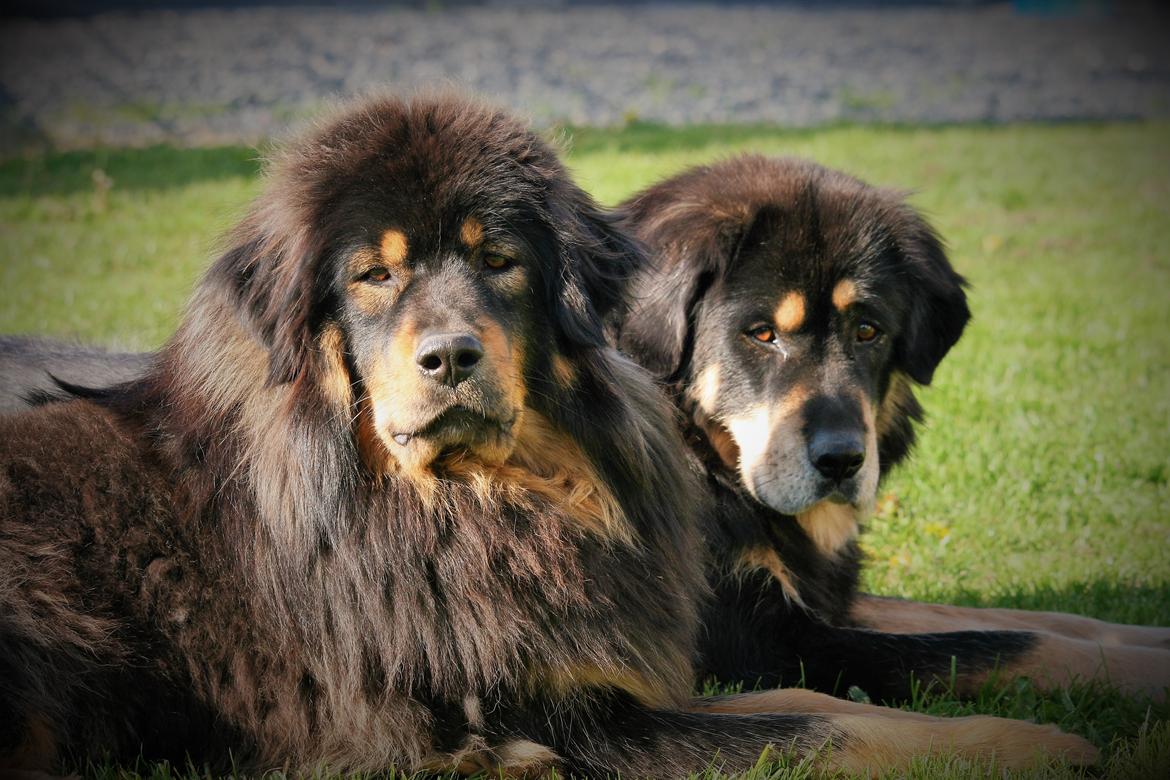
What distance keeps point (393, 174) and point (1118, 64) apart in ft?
81.3

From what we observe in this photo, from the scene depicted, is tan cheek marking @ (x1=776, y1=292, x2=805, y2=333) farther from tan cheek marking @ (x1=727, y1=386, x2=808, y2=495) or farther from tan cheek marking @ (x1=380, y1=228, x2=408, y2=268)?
tan cheek marking @ (x1=380, y1=228, x2=408, y2=268)

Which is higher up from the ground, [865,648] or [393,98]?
[393,98]

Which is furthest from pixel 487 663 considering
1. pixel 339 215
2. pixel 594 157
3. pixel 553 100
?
pixel 553 100

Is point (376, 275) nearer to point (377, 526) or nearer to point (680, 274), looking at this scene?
point (377, 526)

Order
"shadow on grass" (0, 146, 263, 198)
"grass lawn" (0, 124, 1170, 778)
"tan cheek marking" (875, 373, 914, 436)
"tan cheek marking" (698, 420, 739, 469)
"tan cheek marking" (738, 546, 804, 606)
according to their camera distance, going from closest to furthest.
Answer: "tan cheek marking" (738, 546, 804, 606) → "tan cheek marking" (698, 420, 739, 469) → "tan cheek marking" (875, 373, 914, 436) → "grass lawn" (0, 124, 1170, 778) → "shadow on grass" (0, 146, 263, 198)

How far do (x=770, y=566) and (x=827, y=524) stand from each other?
1.16 feet

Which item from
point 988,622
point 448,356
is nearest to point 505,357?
point 448,356

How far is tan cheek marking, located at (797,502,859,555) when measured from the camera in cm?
477

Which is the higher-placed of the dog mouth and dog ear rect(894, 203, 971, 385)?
dog ear rect(894, 203, 971, 385)

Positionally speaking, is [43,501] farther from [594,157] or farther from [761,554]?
[594,157]

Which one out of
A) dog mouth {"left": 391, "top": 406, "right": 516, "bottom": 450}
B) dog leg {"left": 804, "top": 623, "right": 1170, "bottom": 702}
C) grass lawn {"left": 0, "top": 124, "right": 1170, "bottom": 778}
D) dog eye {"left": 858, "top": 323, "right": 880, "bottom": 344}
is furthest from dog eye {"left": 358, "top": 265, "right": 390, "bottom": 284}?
dog leg {"left": 804, "top": 623, "right": 1170, "bottom": 702}

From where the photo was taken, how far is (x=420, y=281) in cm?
354

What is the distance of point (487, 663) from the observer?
3.60m

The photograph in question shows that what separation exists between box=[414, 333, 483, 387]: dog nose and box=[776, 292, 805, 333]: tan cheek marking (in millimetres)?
1611
